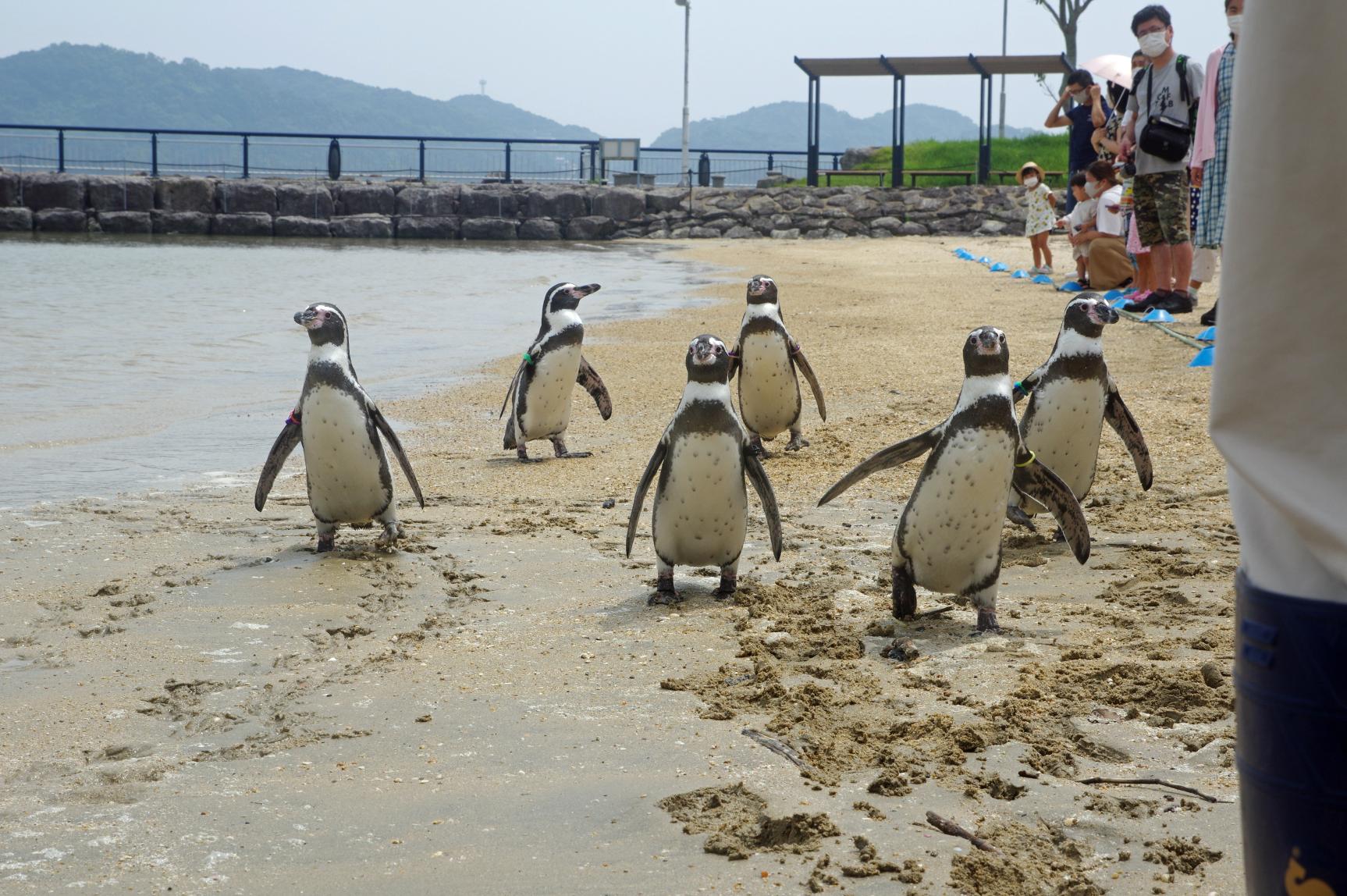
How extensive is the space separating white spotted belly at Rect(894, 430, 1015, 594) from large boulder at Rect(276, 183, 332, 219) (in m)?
30.2

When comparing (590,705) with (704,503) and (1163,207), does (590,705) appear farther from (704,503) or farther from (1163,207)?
(1163,207)

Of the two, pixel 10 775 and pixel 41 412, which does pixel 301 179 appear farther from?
pixel 10 775

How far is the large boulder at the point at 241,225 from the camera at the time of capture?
102ft

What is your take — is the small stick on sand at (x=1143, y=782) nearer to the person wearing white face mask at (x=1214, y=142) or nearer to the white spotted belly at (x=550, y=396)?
the white spotted belly at (x=550, y=396)

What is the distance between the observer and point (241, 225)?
31.2 m

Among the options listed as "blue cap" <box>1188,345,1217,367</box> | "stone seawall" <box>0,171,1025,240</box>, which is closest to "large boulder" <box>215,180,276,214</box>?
"stone seawall" <box>0,171,1025,240</box>

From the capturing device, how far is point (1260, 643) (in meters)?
1.18

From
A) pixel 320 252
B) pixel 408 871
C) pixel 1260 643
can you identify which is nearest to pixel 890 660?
pixel 408 871

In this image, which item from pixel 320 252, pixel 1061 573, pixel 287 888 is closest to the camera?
pixel 287 888

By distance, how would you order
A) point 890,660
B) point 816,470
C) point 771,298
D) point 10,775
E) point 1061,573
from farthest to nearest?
1. point 771,298
2. point 816,470
3. point 1061,573
4. point 890,660
5. point 10,775

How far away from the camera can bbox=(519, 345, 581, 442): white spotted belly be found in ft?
21.7

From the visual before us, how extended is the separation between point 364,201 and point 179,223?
4.22m

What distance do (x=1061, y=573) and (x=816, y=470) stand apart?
1.82 meters

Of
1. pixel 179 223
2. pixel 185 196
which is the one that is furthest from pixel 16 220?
pixel 185 196
